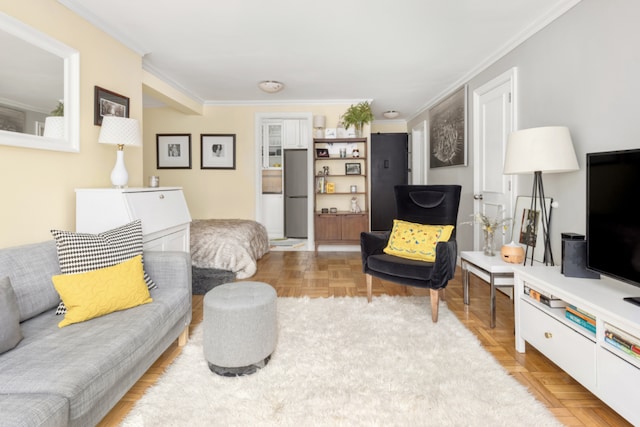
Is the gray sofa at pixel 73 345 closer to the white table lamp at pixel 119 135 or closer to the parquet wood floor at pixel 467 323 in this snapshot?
the parquet wood floor at pixel 467 323

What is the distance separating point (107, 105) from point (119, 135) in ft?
1.53

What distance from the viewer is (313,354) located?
2039 mm

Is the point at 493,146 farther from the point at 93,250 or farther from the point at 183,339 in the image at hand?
the point at 93,250

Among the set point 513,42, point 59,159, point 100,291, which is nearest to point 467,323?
point 100,291

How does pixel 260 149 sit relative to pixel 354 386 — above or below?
above

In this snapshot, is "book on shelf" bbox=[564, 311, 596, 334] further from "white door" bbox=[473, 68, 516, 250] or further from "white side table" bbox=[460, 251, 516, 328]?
"white door" bbox=[473, 68, 516, 250]

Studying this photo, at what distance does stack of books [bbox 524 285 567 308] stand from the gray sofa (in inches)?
83.0

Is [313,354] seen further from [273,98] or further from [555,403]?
[273,98]

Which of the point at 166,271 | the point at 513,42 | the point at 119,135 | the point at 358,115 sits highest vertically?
the point at 513,42

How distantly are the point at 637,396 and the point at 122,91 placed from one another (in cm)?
392

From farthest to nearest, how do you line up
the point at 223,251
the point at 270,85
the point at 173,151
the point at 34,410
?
the point at 173,151, the point at 270,85, the point at 223,251, the point at 34,410

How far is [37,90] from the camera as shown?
7.05 feet

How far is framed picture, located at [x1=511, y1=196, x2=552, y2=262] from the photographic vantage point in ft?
8.92

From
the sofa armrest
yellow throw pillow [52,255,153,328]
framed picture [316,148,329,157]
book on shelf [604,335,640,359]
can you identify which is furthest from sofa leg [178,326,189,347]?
framed picture [316,148,329,157]
